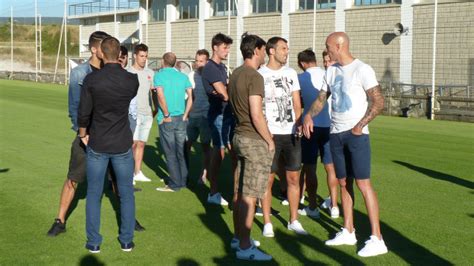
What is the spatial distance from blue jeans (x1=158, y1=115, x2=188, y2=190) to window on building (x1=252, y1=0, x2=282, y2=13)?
32.5m

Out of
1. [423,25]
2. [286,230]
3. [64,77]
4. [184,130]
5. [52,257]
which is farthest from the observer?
[64,77]

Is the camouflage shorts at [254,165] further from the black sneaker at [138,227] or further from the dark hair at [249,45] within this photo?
the black sneaker at [138,227]

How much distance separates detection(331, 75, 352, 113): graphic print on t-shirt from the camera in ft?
21.9

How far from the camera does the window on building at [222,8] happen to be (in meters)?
45.3

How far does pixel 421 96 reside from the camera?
83.1 ft

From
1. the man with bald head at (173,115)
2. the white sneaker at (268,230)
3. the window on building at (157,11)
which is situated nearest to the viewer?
the white sneaker at (268,230)

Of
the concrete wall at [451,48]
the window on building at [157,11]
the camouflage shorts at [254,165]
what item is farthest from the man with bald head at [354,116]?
the window on building at [157,11]

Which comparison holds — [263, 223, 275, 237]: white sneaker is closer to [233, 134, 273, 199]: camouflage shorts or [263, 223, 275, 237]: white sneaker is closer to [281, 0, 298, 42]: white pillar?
[233, 134, 273, 199]: camouflage shorts

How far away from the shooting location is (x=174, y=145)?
991 cm

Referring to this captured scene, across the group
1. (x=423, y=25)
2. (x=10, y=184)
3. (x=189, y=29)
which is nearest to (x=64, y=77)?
(x=189, y=29)

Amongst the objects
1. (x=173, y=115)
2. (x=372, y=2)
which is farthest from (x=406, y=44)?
(x=173, y=115)

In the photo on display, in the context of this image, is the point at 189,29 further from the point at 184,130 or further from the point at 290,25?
the point at 184,130

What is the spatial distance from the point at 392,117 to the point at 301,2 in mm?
16357

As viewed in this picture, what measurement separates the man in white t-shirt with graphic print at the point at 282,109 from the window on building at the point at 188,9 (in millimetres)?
42441
